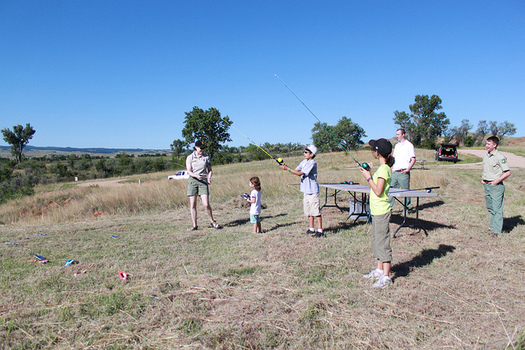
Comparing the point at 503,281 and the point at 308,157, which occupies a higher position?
the point at 308,157

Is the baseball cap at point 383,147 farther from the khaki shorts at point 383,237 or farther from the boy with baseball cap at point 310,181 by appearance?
the boy with baseball cap at point 310,181

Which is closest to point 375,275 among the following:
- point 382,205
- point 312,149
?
point 382,205

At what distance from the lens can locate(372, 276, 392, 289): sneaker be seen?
400cm

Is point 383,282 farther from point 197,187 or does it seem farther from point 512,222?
point 512,222

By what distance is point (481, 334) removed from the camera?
121 inches

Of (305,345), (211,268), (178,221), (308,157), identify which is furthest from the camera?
(178,221)

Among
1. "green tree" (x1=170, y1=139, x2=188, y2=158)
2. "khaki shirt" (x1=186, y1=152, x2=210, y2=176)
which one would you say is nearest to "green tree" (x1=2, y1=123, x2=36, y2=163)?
"green tree" (x1=170, y1=139, x2=188, y2=158)

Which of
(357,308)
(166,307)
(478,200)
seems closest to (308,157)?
(357,308)

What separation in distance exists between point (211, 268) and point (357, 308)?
201 centimetres

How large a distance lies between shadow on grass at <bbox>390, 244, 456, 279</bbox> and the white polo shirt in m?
2.58

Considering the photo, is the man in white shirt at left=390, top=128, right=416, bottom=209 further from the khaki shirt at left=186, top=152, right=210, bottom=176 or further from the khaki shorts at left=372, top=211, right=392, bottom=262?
the khaki shirt at left=186, top=152, right=210, bottom=176

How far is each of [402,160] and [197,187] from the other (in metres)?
4.69

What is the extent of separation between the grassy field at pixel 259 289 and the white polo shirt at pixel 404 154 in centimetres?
140

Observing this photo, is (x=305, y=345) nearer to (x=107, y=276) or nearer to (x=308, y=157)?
(x=107, y=276)
